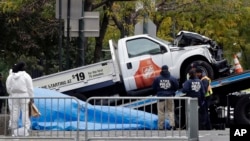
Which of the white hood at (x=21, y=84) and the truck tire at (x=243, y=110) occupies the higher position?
the white hood at (x=21, y=84)

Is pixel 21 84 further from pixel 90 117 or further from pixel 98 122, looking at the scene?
pixel 98 122

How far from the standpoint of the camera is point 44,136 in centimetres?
1432

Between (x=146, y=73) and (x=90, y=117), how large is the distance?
6.85 meters

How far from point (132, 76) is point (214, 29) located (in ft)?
65.3

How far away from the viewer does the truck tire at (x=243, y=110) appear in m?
21.1

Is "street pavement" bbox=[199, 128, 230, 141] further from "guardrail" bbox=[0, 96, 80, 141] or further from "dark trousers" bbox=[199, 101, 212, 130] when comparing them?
"guardrail" bbox=[0, 96, 80, 141]

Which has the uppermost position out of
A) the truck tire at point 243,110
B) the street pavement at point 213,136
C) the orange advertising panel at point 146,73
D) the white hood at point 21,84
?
the orange advertising panel at point 146,73

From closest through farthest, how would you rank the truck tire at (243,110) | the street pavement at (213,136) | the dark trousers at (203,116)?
the street pavement at (213,136) → the dark trousers at (203,116) → the truck tire at (243,110)

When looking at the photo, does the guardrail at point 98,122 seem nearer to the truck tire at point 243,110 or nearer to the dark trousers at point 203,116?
the dark trousers at point 203,116

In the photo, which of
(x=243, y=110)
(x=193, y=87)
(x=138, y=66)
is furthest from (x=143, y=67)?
(x=243, y=110)

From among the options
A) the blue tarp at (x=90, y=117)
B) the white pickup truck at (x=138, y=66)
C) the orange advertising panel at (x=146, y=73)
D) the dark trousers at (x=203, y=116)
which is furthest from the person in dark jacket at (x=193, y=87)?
the blue tarp at (x=90, y=117)

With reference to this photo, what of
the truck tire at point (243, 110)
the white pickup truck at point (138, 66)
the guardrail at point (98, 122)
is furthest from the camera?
the white pickup truck at point (138, 66)

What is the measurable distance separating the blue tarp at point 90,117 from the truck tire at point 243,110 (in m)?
6.63

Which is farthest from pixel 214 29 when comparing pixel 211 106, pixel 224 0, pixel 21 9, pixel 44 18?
pixel 211 106
